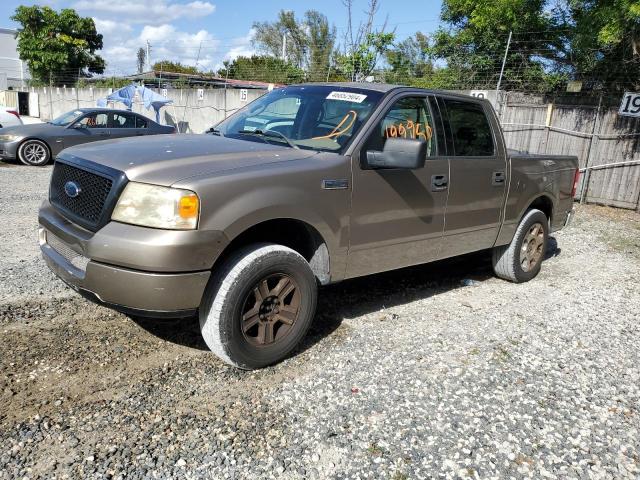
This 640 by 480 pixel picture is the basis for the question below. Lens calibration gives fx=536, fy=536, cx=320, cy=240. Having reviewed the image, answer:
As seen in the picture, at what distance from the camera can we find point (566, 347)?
13.9 feet

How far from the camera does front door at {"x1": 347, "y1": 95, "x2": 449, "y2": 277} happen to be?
3.85 metres

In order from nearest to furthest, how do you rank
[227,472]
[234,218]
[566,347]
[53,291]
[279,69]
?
1. [227,472]
2. [234,218]
3. [566,347]
4. [53,291]
5. [279,69]

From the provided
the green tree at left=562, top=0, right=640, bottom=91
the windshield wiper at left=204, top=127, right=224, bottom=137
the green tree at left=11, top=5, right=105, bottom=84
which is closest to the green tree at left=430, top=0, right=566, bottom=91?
the green tree at left=562, top=0, right=640, bottom=91

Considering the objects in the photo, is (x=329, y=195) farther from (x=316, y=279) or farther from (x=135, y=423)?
(x=135, y=423)

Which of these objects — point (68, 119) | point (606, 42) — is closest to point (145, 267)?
point (606, 42)

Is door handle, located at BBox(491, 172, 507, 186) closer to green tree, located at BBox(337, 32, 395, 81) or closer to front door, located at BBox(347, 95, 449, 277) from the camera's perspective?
front door, located at BBox(347, 95, 449, 277)

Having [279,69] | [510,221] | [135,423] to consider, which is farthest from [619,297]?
[279,69]

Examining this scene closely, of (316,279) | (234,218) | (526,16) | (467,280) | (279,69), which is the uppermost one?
(526,16)

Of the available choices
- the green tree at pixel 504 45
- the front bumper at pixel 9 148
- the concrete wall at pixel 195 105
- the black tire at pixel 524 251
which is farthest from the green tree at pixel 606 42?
the front bumper at pixel 9 148

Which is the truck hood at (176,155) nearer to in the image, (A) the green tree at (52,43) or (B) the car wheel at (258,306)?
(B) the car wheel at (258,306)

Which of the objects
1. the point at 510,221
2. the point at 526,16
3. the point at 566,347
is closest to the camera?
the point at 566,347

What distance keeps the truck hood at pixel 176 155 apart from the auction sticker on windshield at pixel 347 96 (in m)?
0.68

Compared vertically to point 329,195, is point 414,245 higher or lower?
lower

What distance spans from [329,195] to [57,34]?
46.9 m
